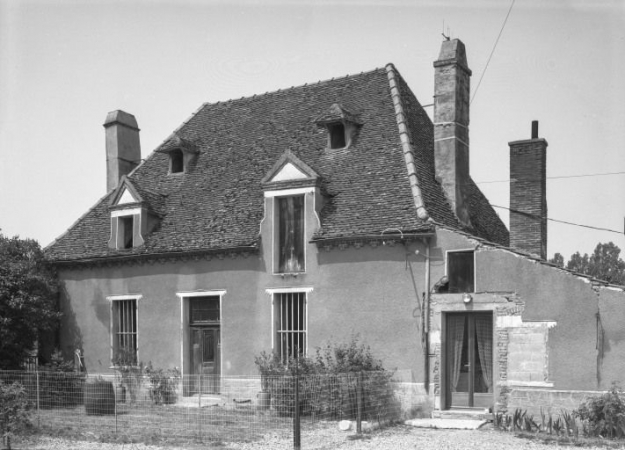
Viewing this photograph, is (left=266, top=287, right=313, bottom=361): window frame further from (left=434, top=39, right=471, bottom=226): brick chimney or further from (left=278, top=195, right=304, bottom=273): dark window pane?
(left=434, top=39, right=471, bottom=226): brick chimney

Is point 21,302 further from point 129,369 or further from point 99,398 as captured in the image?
point 99,398

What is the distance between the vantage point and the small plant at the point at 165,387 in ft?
72.3

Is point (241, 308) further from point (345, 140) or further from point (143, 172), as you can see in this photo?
point (143, 172)

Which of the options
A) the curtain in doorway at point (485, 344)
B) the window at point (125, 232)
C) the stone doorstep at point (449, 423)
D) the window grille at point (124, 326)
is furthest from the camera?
the window at point (125, 232)

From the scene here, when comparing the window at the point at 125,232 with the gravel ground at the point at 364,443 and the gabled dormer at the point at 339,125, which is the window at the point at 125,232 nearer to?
the gabled dormer at the point at 339,125

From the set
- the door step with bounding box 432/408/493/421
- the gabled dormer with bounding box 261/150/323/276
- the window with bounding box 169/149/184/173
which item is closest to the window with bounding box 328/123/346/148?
the gabled dormer with bounding box 261/150/323/276

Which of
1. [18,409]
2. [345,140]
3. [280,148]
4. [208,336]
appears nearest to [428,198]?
[345,140]

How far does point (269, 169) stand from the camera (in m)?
22.6

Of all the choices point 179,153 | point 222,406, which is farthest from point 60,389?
point 179,153

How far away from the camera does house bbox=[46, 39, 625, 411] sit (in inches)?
690

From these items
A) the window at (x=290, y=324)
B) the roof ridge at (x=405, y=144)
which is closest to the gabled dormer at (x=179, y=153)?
the window at (x=290, y=324)

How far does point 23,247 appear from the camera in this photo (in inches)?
947

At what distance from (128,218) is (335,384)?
31.1ft

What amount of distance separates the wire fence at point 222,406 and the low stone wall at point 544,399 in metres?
2.20
